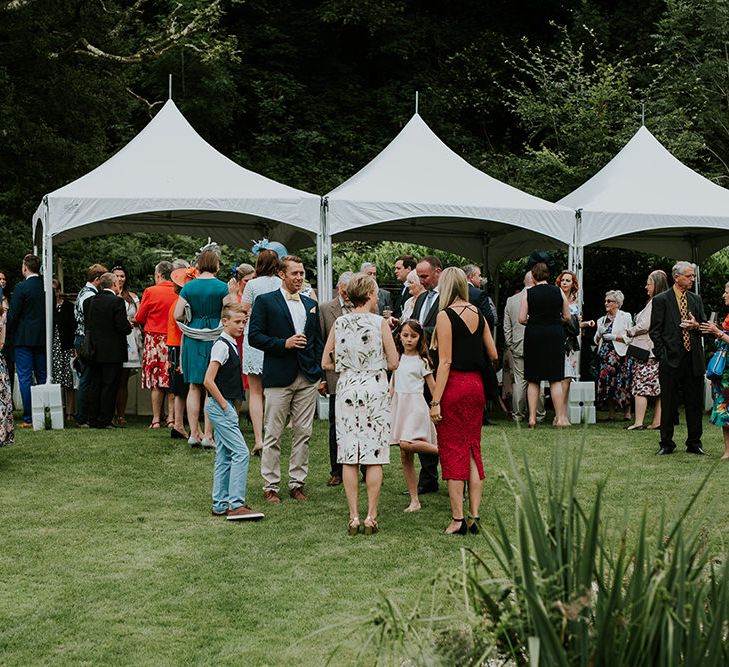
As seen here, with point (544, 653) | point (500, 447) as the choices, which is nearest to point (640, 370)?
point (500, 447)

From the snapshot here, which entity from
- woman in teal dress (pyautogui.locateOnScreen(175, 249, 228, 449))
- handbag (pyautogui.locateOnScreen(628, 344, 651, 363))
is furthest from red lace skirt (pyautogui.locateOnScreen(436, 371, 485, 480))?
handbag (pyautogui.locateOnScreen(628, 344, 651, 363))

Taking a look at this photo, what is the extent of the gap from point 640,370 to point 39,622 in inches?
325

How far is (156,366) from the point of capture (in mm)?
11328

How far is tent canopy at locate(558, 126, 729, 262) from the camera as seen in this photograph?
12.8m

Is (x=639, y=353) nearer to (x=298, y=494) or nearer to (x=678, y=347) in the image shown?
(x=678, y=347)

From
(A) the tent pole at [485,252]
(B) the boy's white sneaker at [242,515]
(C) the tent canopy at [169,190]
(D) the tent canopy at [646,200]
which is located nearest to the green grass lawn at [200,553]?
(B) the boy's white sneaker at [242,515]

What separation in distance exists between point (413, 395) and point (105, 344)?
Result: 5.22 m

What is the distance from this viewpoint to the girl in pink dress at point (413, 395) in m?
7.13

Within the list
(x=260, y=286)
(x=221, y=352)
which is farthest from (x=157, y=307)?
(x=221, y=352)

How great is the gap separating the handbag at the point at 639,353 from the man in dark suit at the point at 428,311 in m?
4.29

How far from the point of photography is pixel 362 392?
659 centimetres

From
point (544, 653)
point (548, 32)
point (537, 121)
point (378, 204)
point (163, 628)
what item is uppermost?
point (548, 32)

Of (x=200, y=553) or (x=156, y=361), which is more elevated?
(x=156, y=361)

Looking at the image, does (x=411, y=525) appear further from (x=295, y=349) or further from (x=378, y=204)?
(x=378, y=204)
